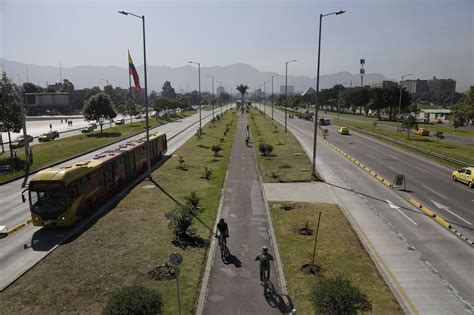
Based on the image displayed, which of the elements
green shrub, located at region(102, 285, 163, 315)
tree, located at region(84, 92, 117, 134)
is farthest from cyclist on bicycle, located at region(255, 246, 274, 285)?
tree, located at region(84, 92, 117, 134)

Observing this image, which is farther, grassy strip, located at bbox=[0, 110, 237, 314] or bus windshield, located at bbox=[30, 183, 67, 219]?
bus windshield, located at bbox=[30, 183, 67, 219]

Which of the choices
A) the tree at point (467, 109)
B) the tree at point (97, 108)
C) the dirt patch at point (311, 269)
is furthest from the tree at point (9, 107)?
the tree at point (467, 109)

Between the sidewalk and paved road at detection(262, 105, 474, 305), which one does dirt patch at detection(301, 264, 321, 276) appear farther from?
paved road at detection(262, 105, 474, 305)

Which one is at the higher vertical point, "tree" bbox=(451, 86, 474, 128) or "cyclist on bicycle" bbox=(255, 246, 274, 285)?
"tree" bbox=(451, 86, 474, 128)

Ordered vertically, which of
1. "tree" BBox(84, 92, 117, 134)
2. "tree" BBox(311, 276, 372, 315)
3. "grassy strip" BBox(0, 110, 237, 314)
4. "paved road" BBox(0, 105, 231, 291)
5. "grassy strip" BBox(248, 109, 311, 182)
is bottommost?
"paved road" BBox(0, 105, 231, 291)

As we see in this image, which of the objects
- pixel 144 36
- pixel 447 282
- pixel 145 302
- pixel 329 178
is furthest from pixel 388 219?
pixel 144 36

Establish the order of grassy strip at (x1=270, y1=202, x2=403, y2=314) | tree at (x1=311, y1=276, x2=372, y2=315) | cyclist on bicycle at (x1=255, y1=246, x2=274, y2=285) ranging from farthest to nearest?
1. cyclist on bicycle at (x1=255, y1=246, x2=274, y2=285)
2. grassy strip at (x1=270, y1=202, x2=403, y2=314)
3. tree at (x1=311, y1=276, x2=372, y2=315)

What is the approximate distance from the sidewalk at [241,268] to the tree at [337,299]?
7.12 feet

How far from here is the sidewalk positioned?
38.4 ft

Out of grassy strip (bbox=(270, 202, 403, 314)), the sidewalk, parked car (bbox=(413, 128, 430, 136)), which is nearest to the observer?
the sidewalk

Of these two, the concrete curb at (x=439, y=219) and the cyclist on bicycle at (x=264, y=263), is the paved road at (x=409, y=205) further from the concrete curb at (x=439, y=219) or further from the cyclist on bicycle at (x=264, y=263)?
the cyclist on bicycle at (x=264, y=263)

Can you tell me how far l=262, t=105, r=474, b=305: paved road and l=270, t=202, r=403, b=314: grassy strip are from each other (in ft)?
9.07

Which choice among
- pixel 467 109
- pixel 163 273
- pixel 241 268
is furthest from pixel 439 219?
pixel 467 109

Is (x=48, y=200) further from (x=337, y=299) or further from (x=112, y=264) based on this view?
(x=337, y=299)
